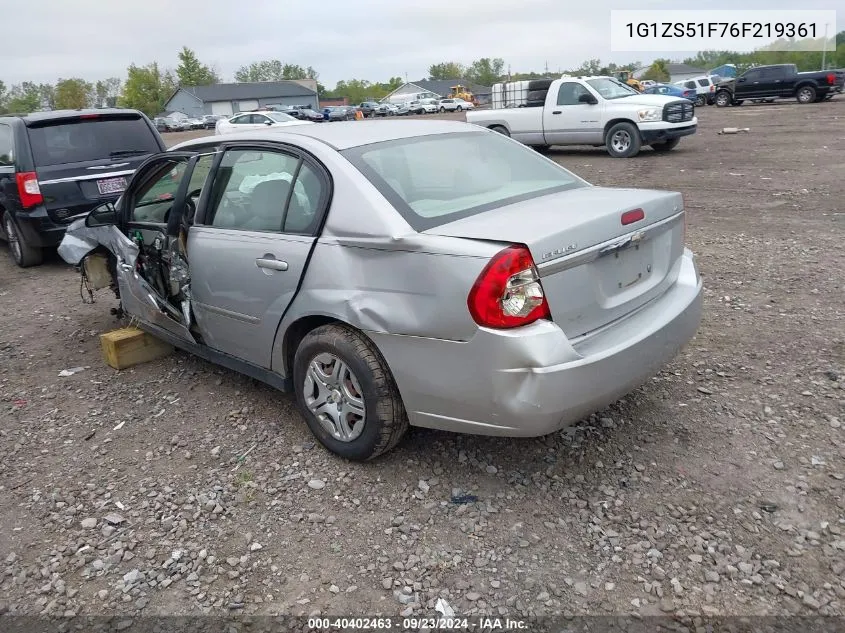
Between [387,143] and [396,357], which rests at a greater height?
[387,143]

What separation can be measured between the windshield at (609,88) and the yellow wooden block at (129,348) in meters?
12.6

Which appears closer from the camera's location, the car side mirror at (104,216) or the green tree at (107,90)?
the car side mirror at (104,216)

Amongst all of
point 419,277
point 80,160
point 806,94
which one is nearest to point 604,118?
point 80,160

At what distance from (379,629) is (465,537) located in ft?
1.91

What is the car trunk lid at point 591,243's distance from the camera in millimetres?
2850

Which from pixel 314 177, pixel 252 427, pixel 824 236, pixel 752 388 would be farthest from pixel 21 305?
pixel 824 236

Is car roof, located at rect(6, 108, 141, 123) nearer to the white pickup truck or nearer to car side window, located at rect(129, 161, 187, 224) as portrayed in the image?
car side window, located at rect(129, 161, 187, 224)

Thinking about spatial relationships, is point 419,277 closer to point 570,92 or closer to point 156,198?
point 156,198

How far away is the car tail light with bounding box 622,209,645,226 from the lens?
10.3 ft

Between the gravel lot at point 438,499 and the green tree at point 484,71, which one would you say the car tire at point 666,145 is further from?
the green tree at point 484,71

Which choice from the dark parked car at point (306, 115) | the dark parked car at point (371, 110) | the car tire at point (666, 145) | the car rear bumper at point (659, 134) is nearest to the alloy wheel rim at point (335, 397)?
the car rear bumper at point (659, 134)

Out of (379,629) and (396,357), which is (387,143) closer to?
(396,357)

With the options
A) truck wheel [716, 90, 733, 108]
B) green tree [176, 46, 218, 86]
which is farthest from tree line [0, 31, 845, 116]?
truck wheel [716, 90, 733, 108]

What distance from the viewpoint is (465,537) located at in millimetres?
2936
